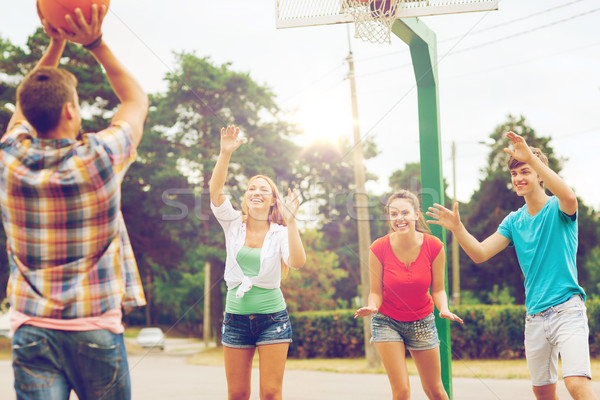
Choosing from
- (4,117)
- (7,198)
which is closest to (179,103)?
(4,117)

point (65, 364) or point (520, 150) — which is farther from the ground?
point (520, 150)

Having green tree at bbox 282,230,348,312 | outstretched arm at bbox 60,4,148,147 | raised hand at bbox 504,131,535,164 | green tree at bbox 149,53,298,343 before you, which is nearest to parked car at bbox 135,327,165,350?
green tree at bbox 149,53,298,343

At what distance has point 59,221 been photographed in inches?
89.4

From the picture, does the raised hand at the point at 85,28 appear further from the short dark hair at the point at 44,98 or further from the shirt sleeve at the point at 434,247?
the shirt sleeve at the point at 434,247

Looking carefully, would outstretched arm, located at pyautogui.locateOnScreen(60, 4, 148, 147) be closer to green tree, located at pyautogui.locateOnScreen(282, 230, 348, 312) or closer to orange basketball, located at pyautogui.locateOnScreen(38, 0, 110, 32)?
orange basketball, located at pyautogui.locateOnScreen(38, 0, 110, 32)

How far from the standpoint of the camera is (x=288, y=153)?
27031 mm

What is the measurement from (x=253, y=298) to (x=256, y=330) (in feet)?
0.69

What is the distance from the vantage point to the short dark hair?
229cm

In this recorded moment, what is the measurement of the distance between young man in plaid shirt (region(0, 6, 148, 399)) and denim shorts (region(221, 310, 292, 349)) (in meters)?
1.84

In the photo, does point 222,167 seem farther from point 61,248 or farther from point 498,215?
point 498,215

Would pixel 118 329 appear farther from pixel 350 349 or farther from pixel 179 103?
pixel 179 103

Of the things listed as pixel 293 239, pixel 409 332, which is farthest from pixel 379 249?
pixel 293 239

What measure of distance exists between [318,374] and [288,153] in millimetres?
15481

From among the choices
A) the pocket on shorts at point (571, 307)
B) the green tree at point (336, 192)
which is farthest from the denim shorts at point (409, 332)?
the green tree at point (336, 192)
